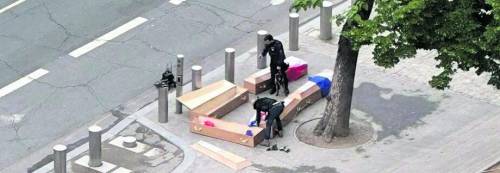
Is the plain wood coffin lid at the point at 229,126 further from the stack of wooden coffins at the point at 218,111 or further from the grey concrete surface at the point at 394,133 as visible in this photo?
the grey concrete surface at the point at 394,133

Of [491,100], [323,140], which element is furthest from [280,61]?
[491,100]

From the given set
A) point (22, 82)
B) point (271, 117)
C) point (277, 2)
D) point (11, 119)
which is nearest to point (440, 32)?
point (271, 117)

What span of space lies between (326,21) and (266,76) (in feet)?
8.48

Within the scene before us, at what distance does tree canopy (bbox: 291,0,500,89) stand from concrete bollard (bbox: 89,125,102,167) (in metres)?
4.41

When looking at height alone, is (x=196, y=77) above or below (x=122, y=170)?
above

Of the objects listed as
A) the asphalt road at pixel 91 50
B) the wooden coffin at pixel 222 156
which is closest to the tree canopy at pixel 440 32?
the wooden coffin at pixel 222 156

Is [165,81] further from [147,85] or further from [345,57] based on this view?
[345,57]

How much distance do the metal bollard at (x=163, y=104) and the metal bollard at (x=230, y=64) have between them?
5.79ft

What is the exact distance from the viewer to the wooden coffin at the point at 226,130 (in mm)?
20422

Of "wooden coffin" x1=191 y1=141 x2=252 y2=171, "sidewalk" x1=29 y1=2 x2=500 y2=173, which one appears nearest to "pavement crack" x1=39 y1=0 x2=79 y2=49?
"sidewalk" x1=29 y1=2 x2=500 y2=173

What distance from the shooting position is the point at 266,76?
22.4 metres

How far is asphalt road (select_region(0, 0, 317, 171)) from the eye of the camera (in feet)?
71.1

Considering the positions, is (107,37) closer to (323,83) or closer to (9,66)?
(9,66)

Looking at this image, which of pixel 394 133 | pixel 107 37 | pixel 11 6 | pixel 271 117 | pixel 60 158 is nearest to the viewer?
pixel 60 158
